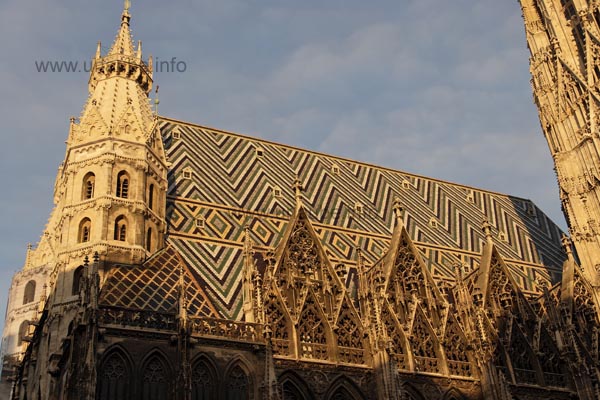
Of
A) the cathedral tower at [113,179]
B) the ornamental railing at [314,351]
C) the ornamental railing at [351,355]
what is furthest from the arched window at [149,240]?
the ornamental railing at [351,355]

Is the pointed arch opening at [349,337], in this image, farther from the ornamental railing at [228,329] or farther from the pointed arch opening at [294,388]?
the ornamental railing at [228,329]

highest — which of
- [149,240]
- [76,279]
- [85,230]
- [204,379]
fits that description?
[85,230]

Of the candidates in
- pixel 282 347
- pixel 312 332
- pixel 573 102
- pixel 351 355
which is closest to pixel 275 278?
pixel 312 332

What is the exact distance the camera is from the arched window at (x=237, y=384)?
18.6 meters

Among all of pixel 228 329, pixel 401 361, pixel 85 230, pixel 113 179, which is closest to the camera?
pixel 228 329

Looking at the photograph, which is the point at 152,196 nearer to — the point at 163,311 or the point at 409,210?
the point at 163,311

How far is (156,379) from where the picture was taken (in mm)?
17906

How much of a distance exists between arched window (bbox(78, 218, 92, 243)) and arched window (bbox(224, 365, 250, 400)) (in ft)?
21.0

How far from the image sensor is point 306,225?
909 inches

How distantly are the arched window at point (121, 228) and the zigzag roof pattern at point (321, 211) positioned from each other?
204 cm

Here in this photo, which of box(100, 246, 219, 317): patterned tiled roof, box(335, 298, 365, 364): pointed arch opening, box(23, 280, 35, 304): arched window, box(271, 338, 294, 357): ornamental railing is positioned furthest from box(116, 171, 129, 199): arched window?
box(23, 280, 35, 304): arched window

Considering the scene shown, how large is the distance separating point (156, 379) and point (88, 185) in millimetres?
7799

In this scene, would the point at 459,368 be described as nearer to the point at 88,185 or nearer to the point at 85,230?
the point at 85,230

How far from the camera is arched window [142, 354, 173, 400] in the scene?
17.7m
